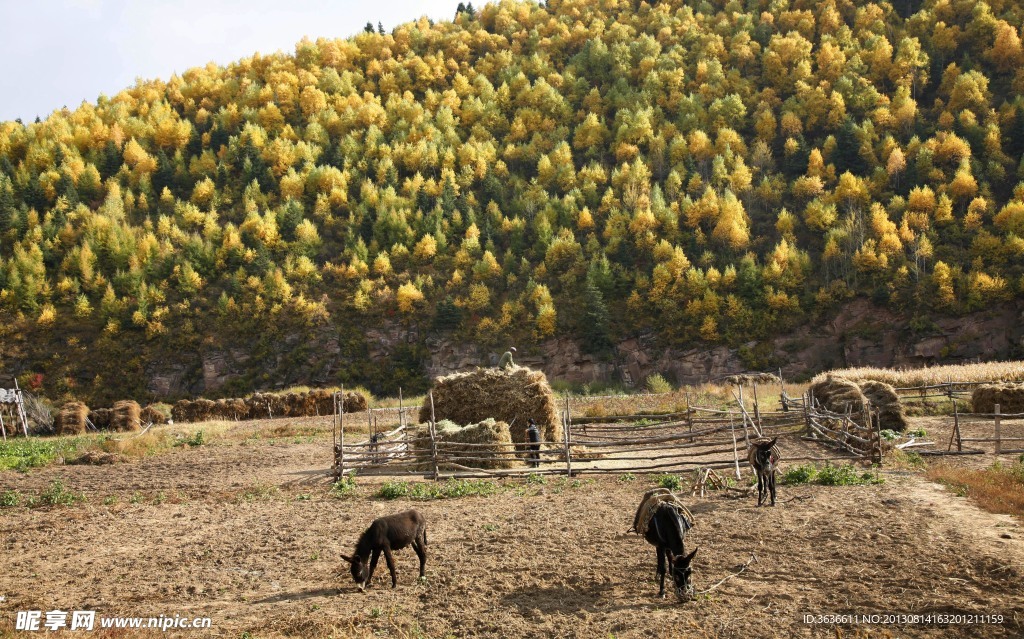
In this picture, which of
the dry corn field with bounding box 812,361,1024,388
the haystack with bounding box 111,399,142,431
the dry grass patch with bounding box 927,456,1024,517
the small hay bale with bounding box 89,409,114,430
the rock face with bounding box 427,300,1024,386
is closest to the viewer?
the dry grass patch with bounding box 927,456,1024,517

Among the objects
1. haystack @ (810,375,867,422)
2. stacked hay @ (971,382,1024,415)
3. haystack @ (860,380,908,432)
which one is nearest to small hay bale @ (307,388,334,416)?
haystack @ (810,375,867,422)

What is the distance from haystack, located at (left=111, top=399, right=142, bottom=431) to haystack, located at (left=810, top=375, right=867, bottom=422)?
92.3 feet

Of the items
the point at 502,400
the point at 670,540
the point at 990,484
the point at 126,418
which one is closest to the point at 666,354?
the point at 502,400

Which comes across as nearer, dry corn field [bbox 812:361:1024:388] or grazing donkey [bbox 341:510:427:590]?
grazing donkey [bbox 341:510:427:590]

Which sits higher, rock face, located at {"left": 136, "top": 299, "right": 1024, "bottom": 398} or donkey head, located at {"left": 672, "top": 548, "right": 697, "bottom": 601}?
rock face, located at {"left": 136, "top": 299, "right": 1024, "bottom": 398}

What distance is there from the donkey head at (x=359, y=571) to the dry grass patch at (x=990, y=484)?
8.65 m

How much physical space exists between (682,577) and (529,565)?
6.60 feet

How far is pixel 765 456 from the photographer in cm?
1001

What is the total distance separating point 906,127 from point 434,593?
212 ft

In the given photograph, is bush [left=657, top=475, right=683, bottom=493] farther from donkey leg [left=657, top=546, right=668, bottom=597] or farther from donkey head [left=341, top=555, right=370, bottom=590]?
donkey head [left=341, top=555, right=370, bottom=590]

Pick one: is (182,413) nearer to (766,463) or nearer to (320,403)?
(320,403)

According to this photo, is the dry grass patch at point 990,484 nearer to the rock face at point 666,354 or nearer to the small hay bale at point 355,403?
the small hay bale at point 355,403

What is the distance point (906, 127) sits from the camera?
56250 mm

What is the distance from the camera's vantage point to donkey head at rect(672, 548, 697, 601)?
6242 mm
